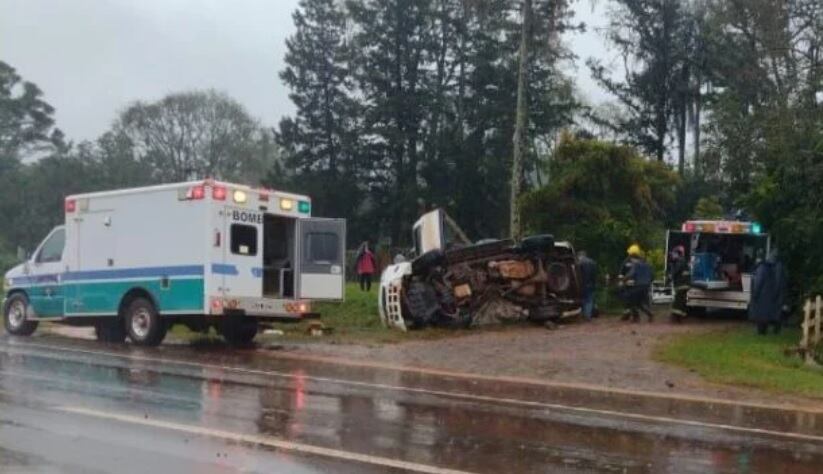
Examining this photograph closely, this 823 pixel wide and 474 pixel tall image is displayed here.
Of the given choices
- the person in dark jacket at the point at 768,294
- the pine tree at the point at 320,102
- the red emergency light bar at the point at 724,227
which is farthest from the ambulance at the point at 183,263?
the pine tree at the point at 320,102

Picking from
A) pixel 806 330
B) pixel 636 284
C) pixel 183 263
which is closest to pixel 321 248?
pixel 183 263

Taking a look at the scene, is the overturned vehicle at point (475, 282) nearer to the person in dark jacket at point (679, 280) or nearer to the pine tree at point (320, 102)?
the person in dark jacket at point (679, 280)

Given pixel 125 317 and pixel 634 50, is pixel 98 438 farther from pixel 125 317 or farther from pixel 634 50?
pixel 634 50

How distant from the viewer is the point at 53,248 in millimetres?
20359

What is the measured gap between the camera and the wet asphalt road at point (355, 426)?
8148mm

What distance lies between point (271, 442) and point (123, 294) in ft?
36.0

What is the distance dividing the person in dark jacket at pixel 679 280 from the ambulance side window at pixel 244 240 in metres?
10.1

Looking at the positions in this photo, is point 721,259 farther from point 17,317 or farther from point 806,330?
point 17,317

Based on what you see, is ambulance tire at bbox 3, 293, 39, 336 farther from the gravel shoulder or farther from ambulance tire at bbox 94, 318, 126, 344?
ambulance tire at bbox 94, 318, 126, 344

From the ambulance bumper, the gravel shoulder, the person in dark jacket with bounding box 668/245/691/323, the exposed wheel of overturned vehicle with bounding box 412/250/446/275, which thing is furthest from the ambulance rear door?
the person in dark jacket with bounding box 668/245/691/323

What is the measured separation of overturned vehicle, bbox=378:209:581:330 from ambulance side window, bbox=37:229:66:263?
6.61m

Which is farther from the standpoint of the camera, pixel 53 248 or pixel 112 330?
pixel 53 248

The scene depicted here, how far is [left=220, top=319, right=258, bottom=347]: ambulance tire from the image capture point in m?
19.4

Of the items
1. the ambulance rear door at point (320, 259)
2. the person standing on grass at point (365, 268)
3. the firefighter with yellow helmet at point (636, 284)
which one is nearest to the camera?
the ambulance rear door at point (320, 259)
